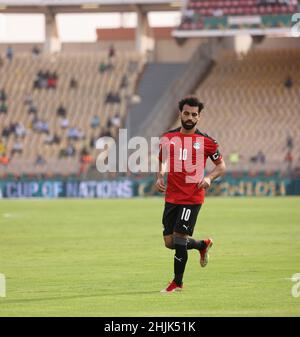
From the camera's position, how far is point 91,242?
24.5 metres

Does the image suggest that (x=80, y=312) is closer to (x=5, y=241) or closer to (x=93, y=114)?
(x=5, y=241)

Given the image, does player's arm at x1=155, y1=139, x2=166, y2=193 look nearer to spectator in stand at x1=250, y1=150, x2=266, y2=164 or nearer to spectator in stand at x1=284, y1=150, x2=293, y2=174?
spectator in stand at x1=284, y1=150, x2=293, y2=174

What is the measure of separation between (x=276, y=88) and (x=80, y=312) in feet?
159

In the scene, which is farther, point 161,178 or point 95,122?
point 95,122

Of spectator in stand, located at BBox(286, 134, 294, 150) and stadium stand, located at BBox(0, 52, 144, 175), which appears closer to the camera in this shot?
spectator in stand, located at BBox(286, 134, 294, 150)

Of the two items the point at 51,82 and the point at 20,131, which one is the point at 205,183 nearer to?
the point at 20,131

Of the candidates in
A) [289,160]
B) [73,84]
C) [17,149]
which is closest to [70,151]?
[17,149]

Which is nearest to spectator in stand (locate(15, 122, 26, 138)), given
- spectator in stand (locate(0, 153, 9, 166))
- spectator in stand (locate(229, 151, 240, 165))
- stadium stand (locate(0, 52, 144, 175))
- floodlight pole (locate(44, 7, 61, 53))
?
stadium stand (locate(0, 52, 144, 175))

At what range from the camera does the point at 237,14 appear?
61.1 m

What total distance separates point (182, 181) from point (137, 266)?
409cm

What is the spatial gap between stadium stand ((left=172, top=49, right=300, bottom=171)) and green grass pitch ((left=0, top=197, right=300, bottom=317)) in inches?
704

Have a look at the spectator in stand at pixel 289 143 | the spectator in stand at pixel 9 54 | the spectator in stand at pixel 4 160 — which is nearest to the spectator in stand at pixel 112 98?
the spectator in stand at pixel 4 160

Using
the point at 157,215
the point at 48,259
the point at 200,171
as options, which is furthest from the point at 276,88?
the point at 200,171

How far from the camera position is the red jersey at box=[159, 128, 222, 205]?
1477cm
